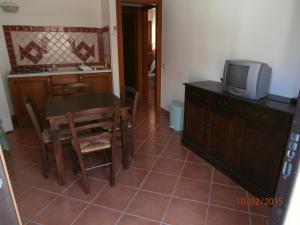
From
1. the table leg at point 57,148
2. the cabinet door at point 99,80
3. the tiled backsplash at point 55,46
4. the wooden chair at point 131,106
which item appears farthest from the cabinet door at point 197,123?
the tiled backsplash at point 55,46

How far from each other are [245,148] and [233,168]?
0.30 metres

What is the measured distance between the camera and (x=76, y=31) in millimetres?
4207

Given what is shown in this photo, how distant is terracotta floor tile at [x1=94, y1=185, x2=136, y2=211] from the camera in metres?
1.93

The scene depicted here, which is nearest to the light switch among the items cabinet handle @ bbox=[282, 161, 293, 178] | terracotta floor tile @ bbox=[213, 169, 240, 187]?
cabinet handle @ bbox=[282, 161, 293, 178]

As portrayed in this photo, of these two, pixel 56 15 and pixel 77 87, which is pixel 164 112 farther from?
pixel 56 15

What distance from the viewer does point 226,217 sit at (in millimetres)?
1774

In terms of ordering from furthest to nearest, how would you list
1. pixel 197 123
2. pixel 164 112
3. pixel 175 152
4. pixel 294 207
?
pixel 164 112
pixel 175 152
pixel 197 123
pixel 294 207

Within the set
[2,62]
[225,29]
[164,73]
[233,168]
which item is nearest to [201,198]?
[233,168]

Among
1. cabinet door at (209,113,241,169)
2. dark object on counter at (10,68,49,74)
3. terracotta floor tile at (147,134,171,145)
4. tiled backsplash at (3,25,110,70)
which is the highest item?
tiled backsplash at (3,25,110,70)

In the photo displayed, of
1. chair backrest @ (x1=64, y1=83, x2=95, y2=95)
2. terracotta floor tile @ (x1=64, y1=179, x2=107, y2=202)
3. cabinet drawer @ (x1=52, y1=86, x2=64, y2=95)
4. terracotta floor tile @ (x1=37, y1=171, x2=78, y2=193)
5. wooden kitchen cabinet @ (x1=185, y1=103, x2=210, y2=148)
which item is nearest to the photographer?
terracotta floor tile @ (x1=64, y1=179, x2=107, y2=202)

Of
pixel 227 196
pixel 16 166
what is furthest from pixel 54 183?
pixel 227 196

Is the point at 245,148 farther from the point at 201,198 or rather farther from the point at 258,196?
the point at 201,198

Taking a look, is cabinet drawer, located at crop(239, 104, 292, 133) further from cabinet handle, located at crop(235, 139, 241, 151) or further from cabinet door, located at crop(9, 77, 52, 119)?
cabinet door, located at crop(9, 77, 52, 119)

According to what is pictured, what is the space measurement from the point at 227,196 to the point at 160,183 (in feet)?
2.18
